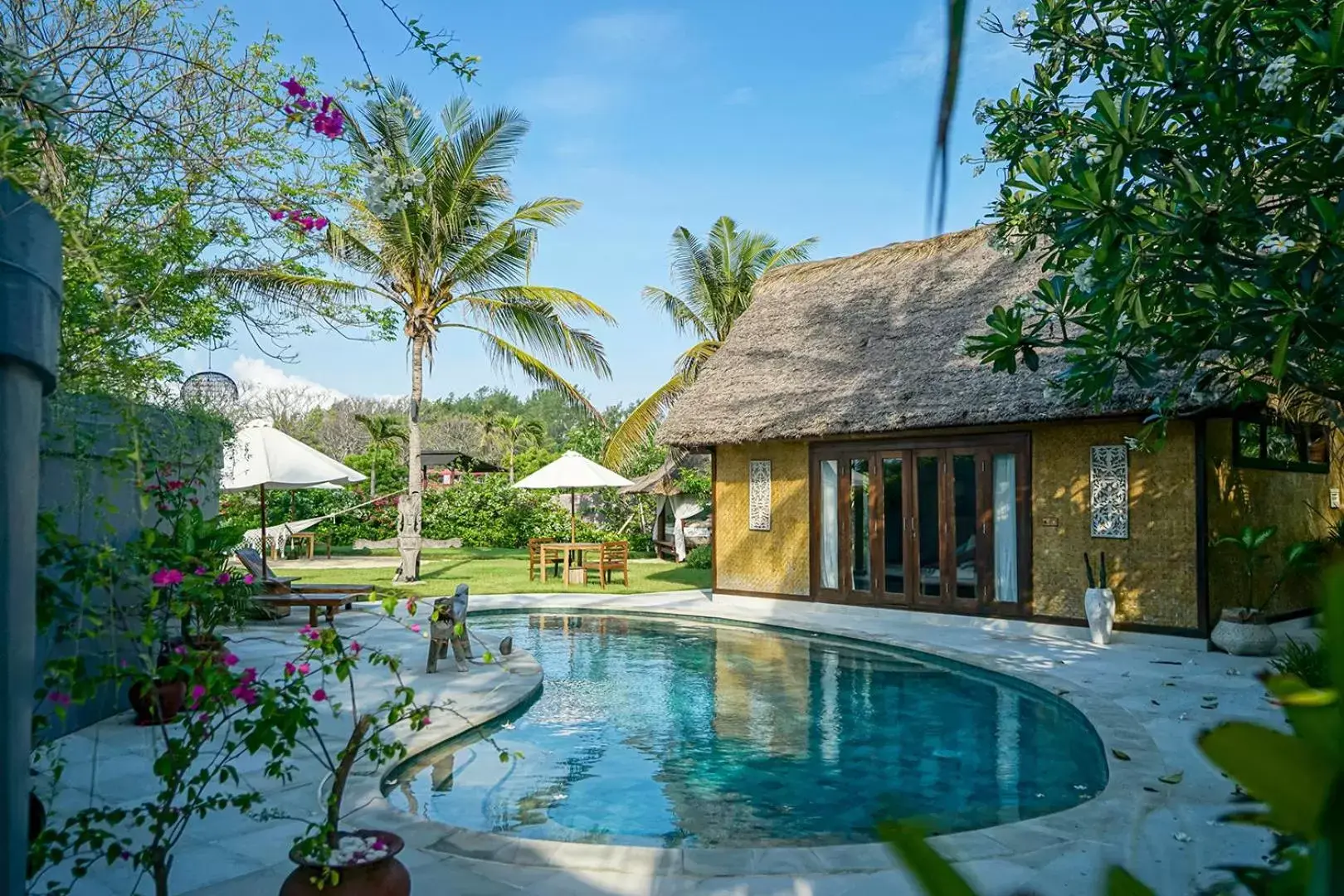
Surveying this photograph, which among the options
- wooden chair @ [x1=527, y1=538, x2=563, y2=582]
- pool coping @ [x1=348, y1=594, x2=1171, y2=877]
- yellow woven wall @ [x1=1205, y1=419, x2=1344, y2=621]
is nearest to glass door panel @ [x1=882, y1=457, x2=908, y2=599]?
yellow woven wall @ [x1=1205, y1=419, x2=1344, y2=621]

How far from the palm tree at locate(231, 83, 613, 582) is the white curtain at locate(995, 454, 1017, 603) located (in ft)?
25.1

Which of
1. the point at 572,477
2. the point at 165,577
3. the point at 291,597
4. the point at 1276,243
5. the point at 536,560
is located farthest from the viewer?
the point at 536,560

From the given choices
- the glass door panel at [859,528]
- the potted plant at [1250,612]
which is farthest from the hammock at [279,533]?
the potted plant at [1250,612]

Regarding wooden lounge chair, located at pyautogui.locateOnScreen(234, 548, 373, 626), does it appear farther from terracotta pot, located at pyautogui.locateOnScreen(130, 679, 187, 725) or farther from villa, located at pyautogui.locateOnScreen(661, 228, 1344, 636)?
villa, located at pyautogui.locateOnScreen(661, 228, 1344, 636)

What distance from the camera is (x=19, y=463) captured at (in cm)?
186

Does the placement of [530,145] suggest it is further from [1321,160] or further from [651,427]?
[1321,160]

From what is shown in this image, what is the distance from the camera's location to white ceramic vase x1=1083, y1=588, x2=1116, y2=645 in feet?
32.9

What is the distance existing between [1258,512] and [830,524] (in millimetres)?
5082

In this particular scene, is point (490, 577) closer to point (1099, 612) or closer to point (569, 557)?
point (569, 557)

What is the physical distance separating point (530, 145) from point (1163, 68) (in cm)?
1254

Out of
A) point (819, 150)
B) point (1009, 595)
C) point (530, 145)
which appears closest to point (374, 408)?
point (530, 145)

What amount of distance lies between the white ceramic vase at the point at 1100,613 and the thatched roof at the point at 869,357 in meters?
1.95

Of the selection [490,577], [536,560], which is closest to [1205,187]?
[490,577]

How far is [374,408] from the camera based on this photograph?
135 ft
